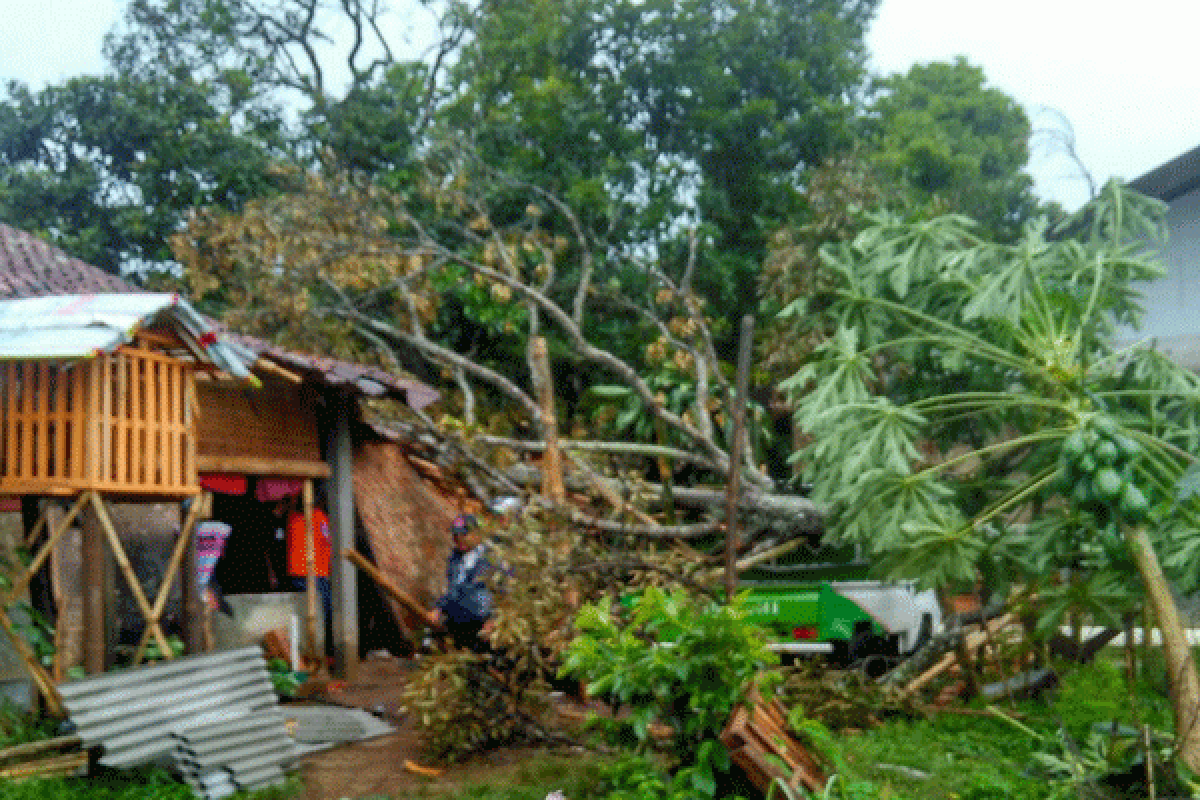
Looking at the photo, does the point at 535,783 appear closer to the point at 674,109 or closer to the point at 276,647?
the point at 276,647

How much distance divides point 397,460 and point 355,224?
2.76m

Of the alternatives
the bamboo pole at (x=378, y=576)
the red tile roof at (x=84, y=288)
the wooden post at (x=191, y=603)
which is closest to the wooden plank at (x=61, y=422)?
the wooden post at (x=191, y=603)

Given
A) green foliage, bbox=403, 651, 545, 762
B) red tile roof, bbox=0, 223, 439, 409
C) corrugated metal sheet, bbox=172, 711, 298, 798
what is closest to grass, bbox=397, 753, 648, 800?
green foliage, bbox=403, 651, 545, 762

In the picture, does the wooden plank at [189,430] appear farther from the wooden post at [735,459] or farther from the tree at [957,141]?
the tree at [957,141]

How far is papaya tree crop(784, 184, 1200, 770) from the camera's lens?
8.35 meters

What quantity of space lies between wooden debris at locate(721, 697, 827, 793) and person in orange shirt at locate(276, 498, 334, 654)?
7.92 meters

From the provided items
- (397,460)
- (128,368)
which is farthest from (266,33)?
(128,368)

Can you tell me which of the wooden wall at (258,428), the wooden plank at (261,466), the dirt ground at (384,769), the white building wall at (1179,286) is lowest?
the dirt ground at (384,769)

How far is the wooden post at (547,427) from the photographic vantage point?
34.2 ft

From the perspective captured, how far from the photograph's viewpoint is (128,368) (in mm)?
9438

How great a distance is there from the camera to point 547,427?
35.2 feet

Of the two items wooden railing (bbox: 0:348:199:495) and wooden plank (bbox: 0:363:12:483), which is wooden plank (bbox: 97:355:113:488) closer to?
wooden railing (bbox: 0:348:199:495)

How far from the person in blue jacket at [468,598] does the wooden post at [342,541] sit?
3.27 metres

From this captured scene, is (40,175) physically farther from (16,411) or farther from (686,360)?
(16,411)
